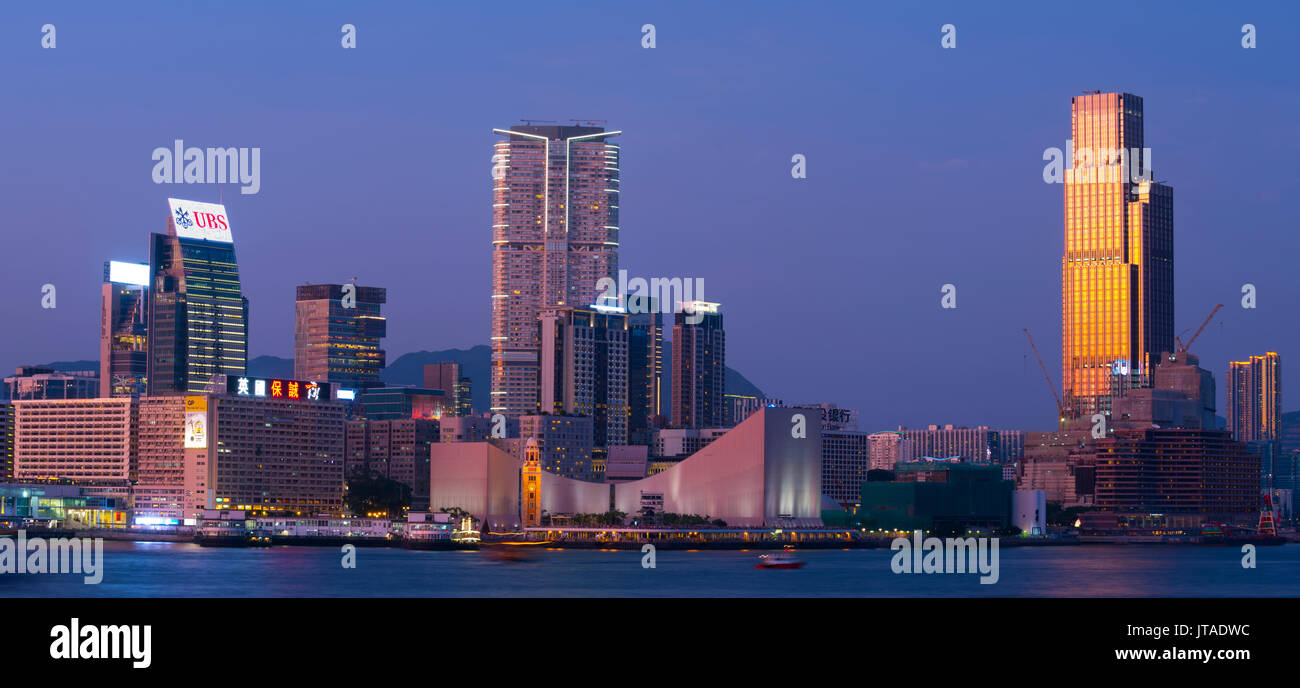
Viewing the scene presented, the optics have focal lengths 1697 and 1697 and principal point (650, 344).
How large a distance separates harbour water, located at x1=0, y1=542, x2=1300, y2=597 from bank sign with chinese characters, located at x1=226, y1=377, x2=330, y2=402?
45.9 metres

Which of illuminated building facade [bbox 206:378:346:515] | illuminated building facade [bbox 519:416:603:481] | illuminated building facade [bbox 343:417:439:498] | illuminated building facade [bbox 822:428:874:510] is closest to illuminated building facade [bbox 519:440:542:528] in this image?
illuminated building facade [bbox 206:378:346:515]

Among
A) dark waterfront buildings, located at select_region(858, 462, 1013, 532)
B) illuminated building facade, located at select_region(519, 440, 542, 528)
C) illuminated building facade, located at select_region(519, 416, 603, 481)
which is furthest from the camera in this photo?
illuminated building facade, located at select_region(519, 416, 603, 481)

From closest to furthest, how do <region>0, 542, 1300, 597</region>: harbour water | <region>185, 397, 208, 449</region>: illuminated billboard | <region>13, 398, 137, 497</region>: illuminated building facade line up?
1. <region>0, 542, 1300, 597</region>: harbour water
2. <region>185, 397, 208, 449</region>: illuminated billboard
3. <region>13, 398, 137, 497</region>: illuminated building facade

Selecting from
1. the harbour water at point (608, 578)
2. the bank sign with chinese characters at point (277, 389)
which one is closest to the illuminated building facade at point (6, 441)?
the bank sign with chinese characters at point (277, 389)

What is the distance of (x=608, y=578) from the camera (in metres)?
75.2

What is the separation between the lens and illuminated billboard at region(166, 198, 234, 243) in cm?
18412

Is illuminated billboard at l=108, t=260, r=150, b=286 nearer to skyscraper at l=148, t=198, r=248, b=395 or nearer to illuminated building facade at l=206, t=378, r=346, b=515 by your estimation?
skyscraper at l=148, t=198, r=248, b=395

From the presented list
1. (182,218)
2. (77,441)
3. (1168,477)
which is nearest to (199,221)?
(182,218)

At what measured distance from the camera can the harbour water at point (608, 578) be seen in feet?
199

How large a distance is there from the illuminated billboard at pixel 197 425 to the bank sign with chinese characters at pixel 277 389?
353cm

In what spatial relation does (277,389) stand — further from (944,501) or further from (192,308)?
(944,501)

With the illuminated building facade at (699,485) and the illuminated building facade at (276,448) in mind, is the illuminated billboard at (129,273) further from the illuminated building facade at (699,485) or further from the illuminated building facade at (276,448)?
the illuminated building facade at (699,485)

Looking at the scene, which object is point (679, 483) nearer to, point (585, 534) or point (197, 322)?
point (585, 534)
